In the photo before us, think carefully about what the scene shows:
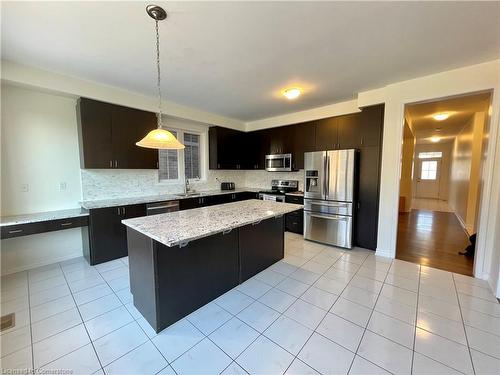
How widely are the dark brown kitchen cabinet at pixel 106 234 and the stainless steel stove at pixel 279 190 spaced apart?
269 cm

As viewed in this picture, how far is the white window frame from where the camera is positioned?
14.6 ft

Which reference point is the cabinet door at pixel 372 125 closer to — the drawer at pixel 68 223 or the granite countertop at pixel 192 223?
the granite countertop at pixel 192 223

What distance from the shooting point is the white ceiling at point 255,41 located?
1.70 metres

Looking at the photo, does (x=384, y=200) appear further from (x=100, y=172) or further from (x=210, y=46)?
(x=100, y=172)

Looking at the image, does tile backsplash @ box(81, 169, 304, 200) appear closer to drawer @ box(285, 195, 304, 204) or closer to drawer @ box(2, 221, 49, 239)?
drawer @ box(285, 195, 304, 204)

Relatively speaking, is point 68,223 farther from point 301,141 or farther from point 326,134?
point 326,134

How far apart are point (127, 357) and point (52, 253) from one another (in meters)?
2.55

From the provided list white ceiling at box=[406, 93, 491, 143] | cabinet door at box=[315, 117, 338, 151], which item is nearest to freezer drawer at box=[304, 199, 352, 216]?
cabinet door at box=[315, 117, 338, 151]

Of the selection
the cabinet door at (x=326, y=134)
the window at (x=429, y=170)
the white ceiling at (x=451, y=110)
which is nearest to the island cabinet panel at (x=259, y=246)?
the cabinet door at (x=326, y=134)

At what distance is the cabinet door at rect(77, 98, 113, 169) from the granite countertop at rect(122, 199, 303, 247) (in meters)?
1.70

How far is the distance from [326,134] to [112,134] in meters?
3.82

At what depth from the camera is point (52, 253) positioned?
122 inches

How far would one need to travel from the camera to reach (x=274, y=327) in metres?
1.89

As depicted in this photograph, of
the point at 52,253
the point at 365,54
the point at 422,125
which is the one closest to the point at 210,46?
the point at 365,54
